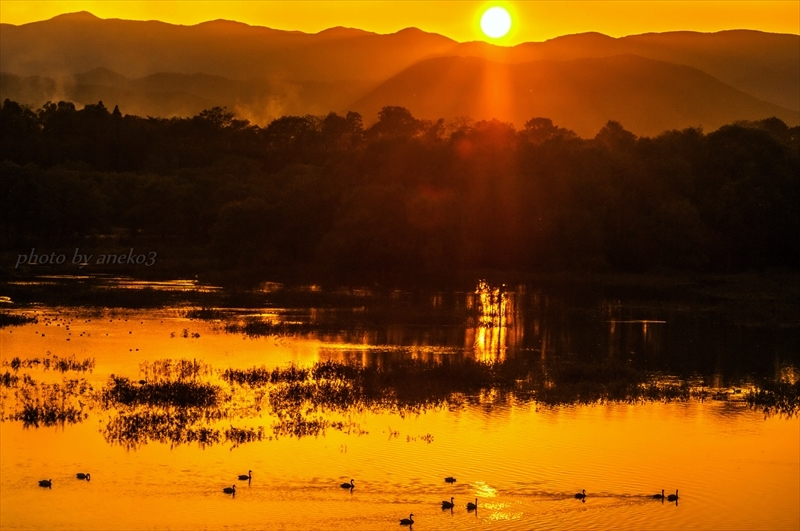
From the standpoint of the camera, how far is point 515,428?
2919 cm

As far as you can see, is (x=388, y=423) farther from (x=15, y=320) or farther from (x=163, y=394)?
(x=15, y=320)

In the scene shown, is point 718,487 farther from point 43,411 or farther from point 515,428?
point 43,411

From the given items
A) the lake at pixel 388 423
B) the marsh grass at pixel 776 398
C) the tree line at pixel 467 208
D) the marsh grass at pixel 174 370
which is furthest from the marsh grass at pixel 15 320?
the tree line at pixel 467 208

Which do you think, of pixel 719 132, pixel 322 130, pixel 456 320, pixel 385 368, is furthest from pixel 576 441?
pixel 322 130

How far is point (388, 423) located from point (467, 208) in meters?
58.8

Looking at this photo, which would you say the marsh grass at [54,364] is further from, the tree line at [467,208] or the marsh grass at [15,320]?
the tree line at [467,208]

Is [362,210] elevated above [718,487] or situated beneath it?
elevated above

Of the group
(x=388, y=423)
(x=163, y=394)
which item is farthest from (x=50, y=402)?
(x=388, y=423)

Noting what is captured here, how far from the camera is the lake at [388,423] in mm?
22328

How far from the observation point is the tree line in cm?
8203

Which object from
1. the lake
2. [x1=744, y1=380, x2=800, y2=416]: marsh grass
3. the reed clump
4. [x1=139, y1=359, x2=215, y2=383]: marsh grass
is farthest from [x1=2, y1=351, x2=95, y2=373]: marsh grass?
[x1=744, y1=380, x2=800, y2=416]: marsh grass

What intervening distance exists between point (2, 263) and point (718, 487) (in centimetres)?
6371

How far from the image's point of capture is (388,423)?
2948 centimetres

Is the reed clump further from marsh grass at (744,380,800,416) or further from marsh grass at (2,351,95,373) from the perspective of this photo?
marsh grass at (744,380,800,416)
